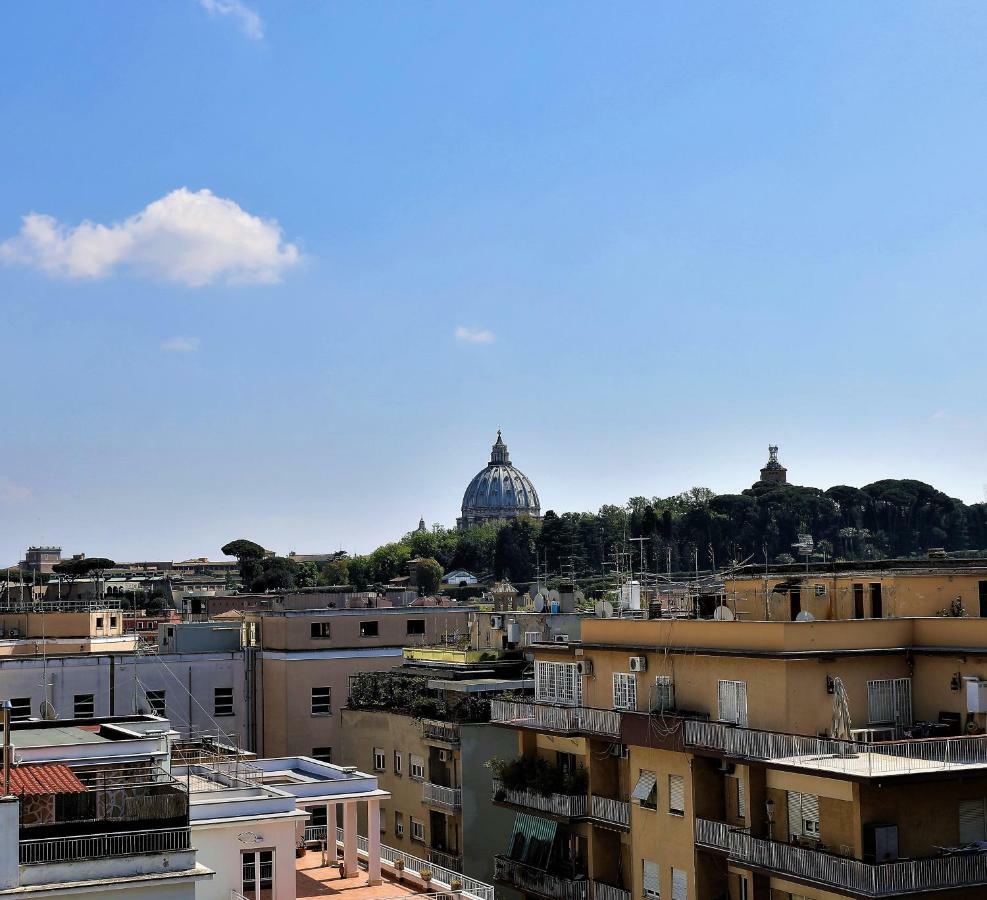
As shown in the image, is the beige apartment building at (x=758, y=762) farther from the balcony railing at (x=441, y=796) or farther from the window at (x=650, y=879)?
the balcony railing at (x=441, y=796)

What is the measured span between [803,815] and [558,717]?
898 cm

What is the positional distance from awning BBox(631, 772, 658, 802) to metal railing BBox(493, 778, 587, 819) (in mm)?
2471

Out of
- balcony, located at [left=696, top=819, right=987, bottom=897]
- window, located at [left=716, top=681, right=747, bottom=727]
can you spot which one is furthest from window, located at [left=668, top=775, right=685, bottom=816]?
balcony, located at [left=696, top=819, right=987, bottom=897]

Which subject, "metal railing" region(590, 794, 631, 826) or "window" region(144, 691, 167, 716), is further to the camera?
"window" region(144, 691, 167, 716)

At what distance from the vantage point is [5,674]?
44469 millimetres

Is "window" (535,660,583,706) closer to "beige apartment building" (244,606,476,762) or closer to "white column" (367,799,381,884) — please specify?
"white column" (367,799,381,884)

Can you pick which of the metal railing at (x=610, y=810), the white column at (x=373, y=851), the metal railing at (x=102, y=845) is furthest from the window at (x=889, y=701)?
the metal railing at (x=102, y=845)

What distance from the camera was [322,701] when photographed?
48.7 m

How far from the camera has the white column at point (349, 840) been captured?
A: 97.2 feet

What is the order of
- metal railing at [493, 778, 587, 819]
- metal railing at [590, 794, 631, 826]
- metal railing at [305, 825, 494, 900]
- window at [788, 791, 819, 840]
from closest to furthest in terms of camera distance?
1. window at [788, 791, 819, 840]
2. metal railing at [305, 825, 494, 900]
3. metal railing at [590, 794, 631, 826]
4. metal railing at [493, 778, 587, 819]

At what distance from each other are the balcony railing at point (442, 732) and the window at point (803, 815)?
1418 centimetres

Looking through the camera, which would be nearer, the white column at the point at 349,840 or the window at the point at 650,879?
the white column at the point at 349,840

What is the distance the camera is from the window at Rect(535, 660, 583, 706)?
1438 inches

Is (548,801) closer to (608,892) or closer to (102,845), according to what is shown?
(608,892)
